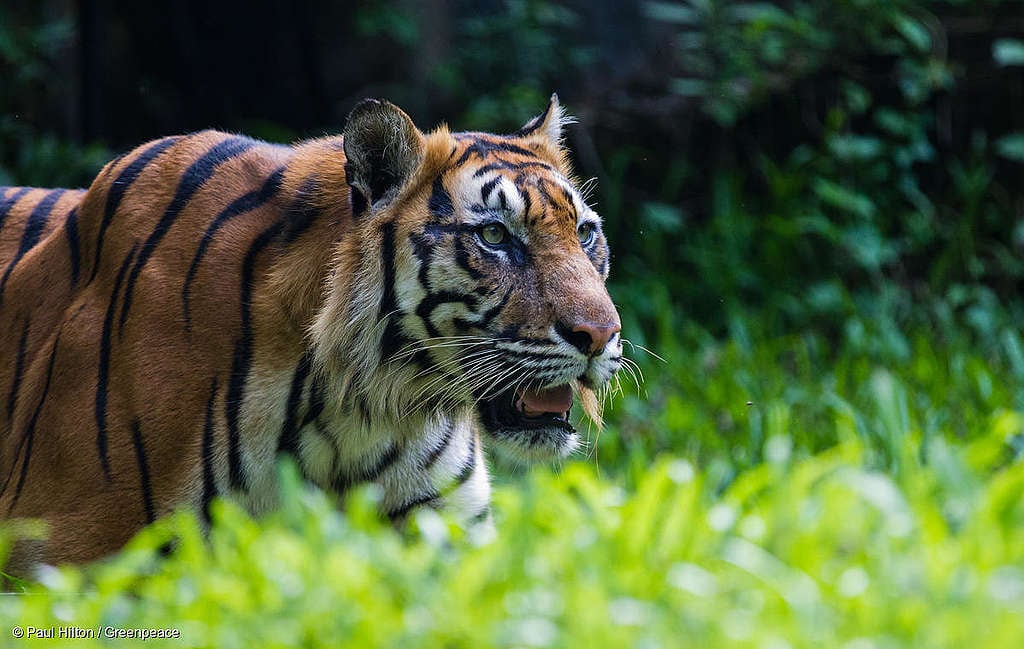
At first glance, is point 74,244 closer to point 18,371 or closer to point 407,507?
point 18,371

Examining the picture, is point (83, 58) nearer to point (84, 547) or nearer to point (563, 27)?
point (563, 27)

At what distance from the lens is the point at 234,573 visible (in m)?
2.30

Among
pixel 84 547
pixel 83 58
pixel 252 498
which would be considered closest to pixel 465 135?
pixel 252 498

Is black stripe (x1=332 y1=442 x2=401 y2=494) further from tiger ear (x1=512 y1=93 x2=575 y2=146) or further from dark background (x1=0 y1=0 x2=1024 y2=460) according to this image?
dark background (x1=0 y1=0 x2=1024 y2=460)

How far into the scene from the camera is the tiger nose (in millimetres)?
3107

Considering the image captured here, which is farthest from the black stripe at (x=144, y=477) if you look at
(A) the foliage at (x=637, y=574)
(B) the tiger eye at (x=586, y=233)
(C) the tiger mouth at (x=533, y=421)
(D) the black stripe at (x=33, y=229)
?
(B) the tiger eye at (x=586, y=233)

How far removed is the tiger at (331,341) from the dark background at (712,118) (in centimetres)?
279

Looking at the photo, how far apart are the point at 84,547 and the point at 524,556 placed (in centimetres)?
157

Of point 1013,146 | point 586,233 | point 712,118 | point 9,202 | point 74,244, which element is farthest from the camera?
point 712,118

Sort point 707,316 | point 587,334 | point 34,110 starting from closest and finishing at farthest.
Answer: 1. point 587,334
2. point 707,316
3. point 34,110

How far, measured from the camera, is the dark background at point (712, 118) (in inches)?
261

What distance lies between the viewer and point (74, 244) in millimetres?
3693

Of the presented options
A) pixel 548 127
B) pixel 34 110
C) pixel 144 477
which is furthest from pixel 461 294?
pixel 34 110

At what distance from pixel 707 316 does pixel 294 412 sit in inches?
152
